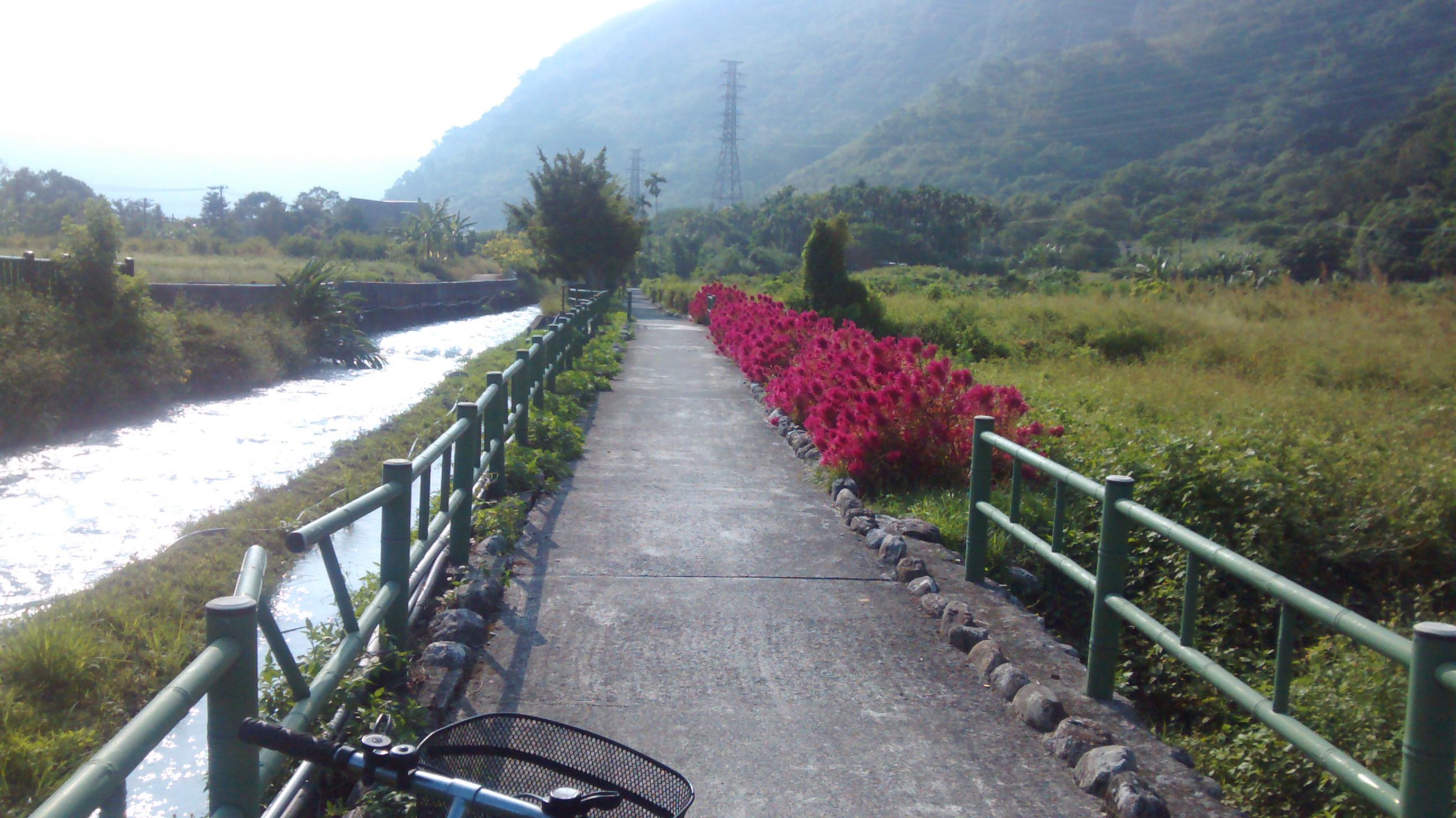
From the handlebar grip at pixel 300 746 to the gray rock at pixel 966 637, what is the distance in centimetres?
378

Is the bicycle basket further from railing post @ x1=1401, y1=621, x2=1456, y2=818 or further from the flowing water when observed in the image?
the flowing water

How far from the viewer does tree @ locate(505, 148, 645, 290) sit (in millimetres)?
43781

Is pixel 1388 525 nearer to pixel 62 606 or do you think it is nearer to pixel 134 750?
pixel 134 750

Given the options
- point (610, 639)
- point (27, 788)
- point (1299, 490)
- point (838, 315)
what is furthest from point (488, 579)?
point (838, 315)

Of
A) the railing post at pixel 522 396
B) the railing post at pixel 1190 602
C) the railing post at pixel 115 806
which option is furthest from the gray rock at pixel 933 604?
the railing post at pixel 115 806

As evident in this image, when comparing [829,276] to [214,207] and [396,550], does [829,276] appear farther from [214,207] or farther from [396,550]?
[214,207]

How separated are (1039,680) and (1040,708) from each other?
384 mm

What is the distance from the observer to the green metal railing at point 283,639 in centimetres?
169

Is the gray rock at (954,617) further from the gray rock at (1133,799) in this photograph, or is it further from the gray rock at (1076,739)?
the gray rock at (1133,799)

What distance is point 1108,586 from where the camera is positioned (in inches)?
170

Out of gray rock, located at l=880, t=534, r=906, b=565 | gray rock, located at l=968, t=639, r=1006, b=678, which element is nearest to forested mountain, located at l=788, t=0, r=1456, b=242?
gray rock, located at l=880, t=534, r=906, b=565

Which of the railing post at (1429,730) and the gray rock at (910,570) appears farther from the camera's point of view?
the gray rock at (910,570)

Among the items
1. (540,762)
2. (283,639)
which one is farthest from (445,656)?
(540,762)

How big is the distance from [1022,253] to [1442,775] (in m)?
94.2
